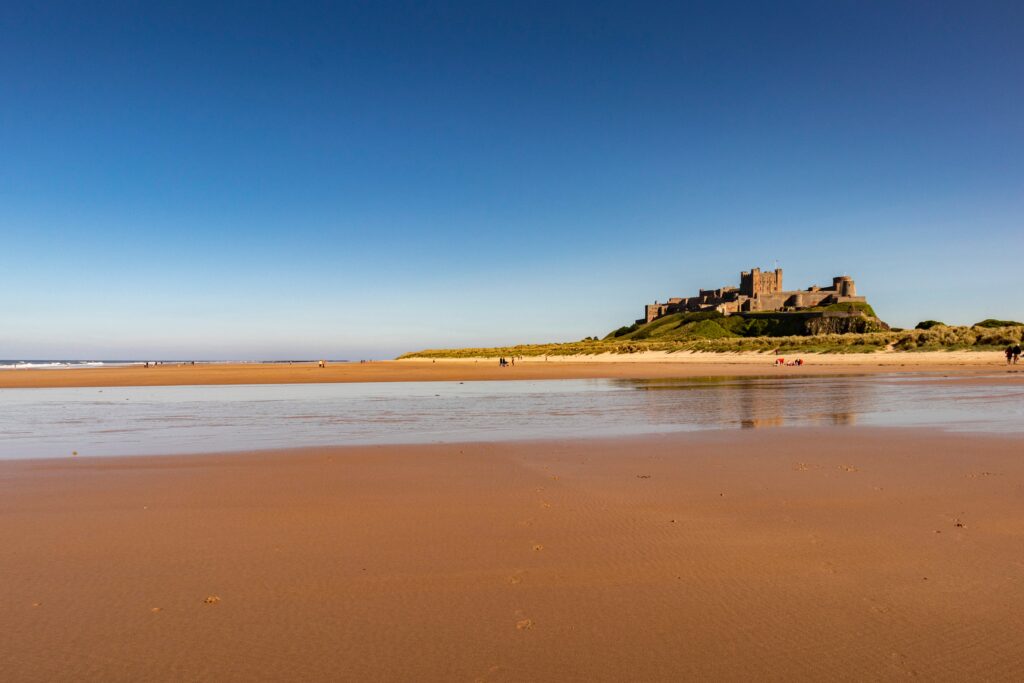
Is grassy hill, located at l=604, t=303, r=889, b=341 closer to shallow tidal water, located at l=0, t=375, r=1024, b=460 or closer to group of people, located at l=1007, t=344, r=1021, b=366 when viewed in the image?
group of people, located at l=1007, t=344, r=1021, b=366

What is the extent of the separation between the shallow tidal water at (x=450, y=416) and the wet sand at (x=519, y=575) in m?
3.93

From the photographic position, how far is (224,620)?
368cm

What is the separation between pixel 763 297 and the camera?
518 ft

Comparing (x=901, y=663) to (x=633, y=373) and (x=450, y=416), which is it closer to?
(x=450, y=416)

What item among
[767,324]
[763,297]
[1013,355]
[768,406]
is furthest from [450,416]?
[763,297]

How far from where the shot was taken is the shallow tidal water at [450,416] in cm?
1148

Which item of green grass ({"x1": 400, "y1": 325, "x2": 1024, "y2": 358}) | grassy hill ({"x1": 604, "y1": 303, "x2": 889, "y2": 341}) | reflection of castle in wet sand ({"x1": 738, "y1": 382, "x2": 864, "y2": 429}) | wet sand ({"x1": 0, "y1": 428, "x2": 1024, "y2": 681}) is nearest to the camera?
wet sand ({"x1": 0, "y1": 428, "x2": 1024, "y2": 681})

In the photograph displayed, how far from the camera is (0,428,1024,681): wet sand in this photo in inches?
127

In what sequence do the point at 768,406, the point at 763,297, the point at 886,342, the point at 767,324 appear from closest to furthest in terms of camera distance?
the point at 768,406, the point at 886,342, the point at 767,324, the point at 763,297

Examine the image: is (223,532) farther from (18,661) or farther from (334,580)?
(18,661)

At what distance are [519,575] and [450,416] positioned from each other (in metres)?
11.3

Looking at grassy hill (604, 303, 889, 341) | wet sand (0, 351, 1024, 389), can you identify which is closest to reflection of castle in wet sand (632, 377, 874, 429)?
wet sand (0, 351, 1024, 389)

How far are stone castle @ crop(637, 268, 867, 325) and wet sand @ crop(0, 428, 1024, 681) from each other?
510 feet

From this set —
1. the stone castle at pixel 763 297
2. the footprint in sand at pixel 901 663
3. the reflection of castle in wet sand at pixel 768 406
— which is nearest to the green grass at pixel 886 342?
the reflection of castle in wet sand at pixel 768 406
